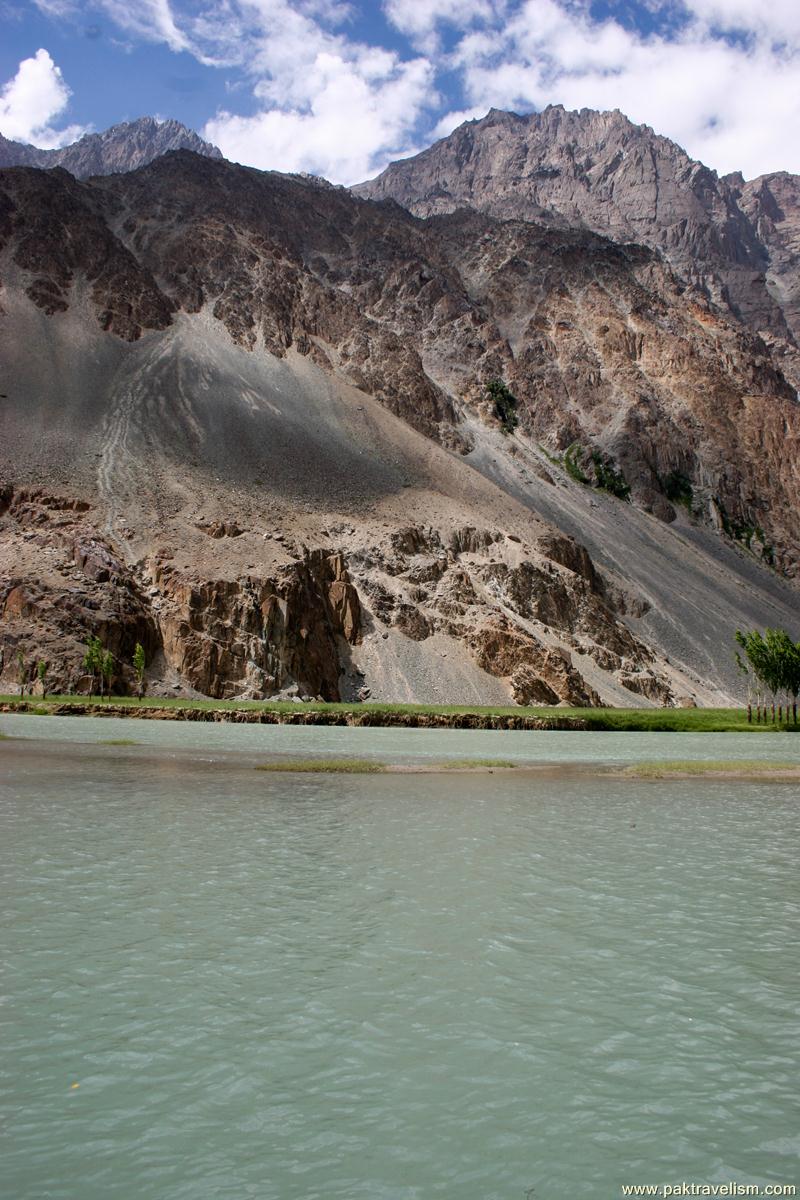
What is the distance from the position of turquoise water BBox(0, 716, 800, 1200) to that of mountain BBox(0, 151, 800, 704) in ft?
220

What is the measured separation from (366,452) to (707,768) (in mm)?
88612

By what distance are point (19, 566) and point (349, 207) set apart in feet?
429

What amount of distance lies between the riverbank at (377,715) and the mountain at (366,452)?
7501 mm

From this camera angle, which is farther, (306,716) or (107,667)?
(107,667)

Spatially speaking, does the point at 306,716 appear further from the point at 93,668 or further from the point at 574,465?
the point at 574,465

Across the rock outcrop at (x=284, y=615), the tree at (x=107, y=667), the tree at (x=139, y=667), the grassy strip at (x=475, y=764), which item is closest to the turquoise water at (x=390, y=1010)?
the grassy strip at (x=475, y=764)

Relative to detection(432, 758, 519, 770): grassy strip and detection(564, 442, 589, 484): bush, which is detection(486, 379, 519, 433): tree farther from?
detection(432, 758, 519, 770): grassy strip

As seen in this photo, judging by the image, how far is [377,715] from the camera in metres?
72.1

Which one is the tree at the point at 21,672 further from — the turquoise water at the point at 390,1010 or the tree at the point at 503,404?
the tree at the point at 503,404

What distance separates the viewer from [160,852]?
15.5 meters

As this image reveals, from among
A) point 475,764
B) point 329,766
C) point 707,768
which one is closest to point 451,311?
point 707,768

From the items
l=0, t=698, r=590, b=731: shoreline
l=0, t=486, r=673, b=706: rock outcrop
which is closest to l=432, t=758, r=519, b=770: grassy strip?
l=0, t=698, r=590, b=731: shoreline

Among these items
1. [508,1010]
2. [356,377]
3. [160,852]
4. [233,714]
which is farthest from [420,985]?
[356,377]

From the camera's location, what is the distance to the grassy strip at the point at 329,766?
108 feet
